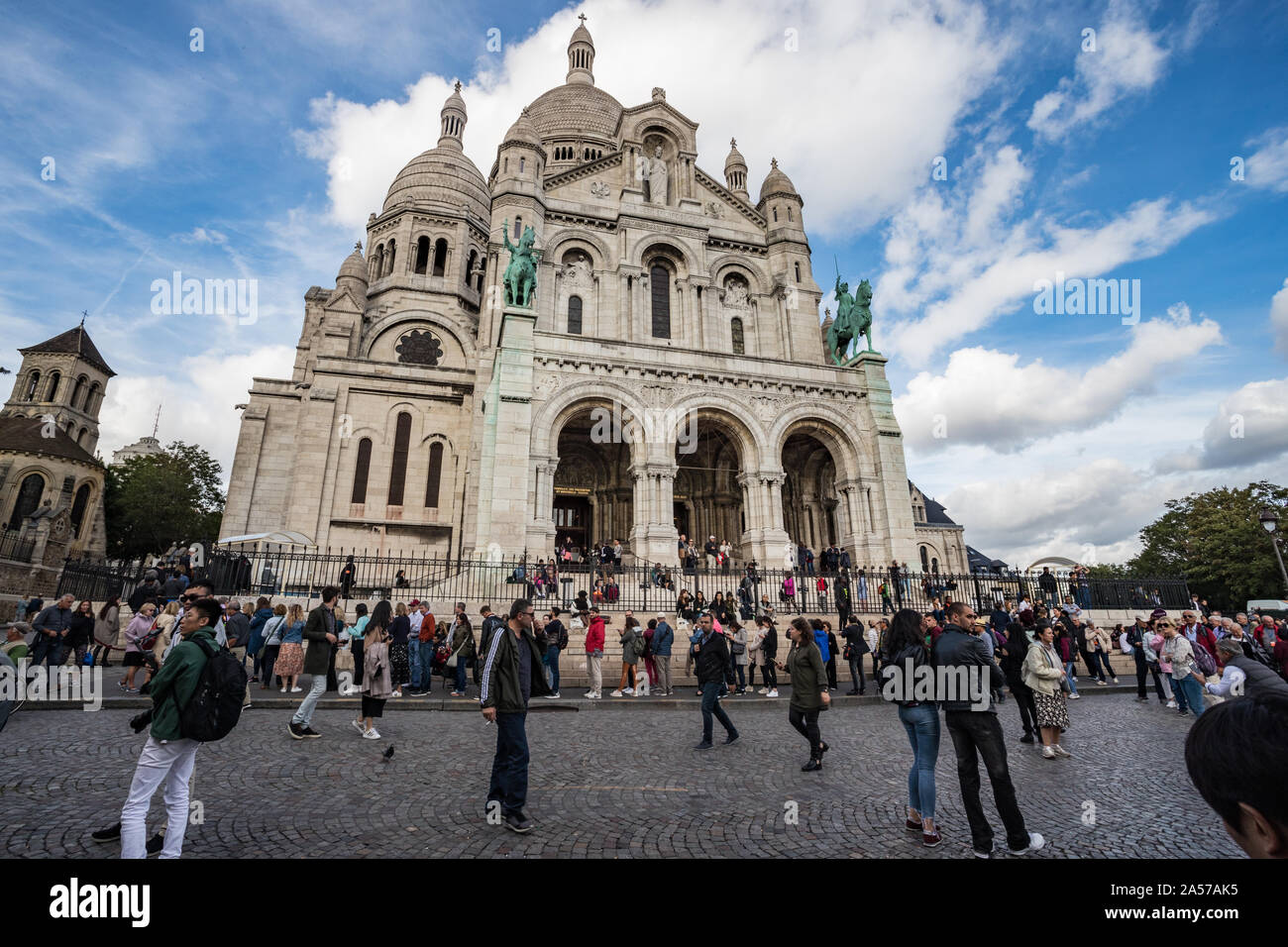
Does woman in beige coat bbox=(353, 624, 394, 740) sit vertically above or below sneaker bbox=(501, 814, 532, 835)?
above

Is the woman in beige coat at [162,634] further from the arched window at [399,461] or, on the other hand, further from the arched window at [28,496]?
the arched window at [28,496]

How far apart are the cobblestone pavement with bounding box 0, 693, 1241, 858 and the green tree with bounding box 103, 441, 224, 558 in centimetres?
3140

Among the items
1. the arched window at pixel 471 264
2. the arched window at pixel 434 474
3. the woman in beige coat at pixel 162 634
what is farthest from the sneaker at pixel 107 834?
the arched window at pixel 471 264

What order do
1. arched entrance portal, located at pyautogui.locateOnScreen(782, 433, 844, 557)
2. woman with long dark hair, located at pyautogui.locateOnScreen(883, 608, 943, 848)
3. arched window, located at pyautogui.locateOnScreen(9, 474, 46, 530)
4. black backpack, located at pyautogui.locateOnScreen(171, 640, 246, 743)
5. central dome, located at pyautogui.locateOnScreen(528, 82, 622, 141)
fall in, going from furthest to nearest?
central dome, located at pyautogui.locateOnScreen(528, 82, 622, 141) → arched window, located at pyautogui.locateOnScreen(9, 474, 46, 530) → arched entrance portal, located at pyautogui.locateOnScreen(782, 433, 844, 557) → woman with long dark hair, located at pyautogui.locateOnScreen(883, 608, 943, 848) → black backpack, located at pyautogui.locateOnScreen(171, 640, 246, 743)

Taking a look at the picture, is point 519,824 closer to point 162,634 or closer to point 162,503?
point 162,634

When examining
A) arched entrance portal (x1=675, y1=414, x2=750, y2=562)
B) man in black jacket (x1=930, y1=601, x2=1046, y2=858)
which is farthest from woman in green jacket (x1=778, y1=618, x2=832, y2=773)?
arched entrance portal (x1=675, y1=414, x2=750, y2=562)

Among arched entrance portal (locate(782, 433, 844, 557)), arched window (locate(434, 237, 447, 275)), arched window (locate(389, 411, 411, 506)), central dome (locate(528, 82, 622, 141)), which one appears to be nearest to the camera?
arched entrance portal (locate(782, 433, 844, 557))

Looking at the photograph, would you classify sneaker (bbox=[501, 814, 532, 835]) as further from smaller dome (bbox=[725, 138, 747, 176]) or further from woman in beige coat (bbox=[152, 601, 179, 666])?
smaller dome (bbox=[725, 138, 747, 176])

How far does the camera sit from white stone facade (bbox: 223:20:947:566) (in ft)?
64.8

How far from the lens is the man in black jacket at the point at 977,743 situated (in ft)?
12.8

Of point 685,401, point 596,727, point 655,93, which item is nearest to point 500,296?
point 685,401

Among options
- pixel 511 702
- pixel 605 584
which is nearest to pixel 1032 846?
pixel 511 702

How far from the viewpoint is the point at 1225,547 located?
108 feet
